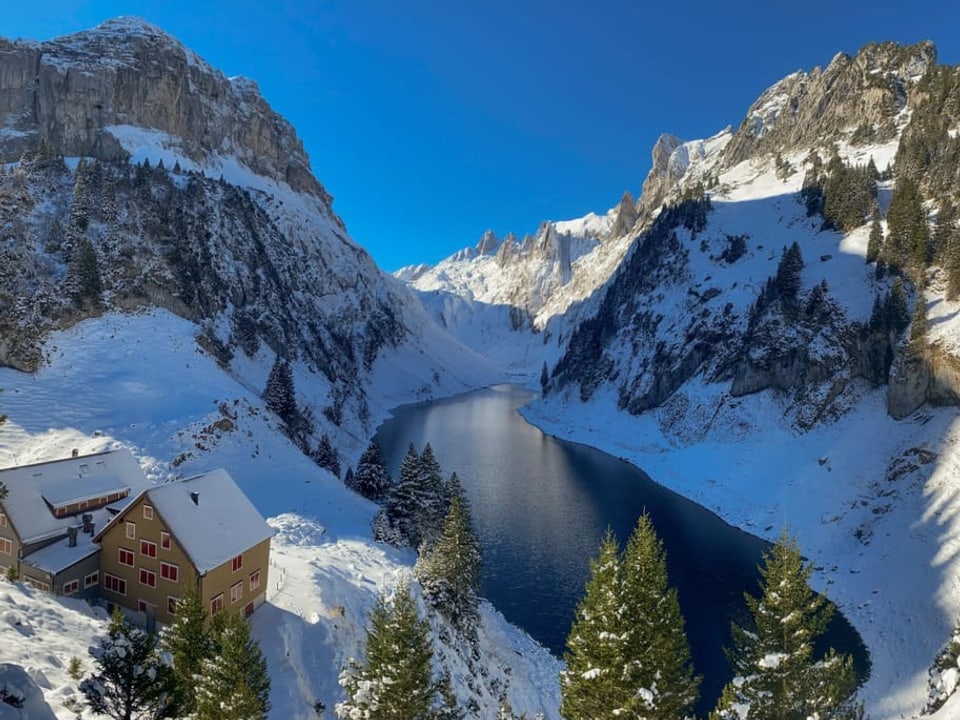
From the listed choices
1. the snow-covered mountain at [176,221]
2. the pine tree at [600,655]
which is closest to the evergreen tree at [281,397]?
the snow-covered mountain at [176,221]

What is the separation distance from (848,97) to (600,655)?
137 m

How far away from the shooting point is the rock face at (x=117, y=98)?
334ft

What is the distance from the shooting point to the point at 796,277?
257ft

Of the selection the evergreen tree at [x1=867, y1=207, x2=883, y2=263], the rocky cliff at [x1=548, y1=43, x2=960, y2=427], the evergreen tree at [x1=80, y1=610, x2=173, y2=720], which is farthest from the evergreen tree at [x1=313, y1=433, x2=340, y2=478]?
the evergreen tree at [x1=867, y1=207, x2=883, y2=263]

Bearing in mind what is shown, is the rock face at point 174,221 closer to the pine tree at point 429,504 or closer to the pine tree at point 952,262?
the pine tree at point 429,504

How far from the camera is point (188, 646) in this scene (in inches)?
648

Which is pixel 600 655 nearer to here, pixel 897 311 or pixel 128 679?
pixel 128 679

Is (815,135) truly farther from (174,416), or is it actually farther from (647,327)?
(174,416)

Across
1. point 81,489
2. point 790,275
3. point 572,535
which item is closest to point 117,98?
point 81,489

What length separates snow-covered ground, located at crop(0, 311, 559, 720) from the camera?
21.0 meters

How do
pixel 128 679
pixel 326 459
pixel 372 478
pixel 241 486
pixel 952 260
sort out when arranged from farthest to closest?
1. pixel 326 459
2. pixel 952 260
3. pixel 372 478
4. pixel 241 486
5. pixel 128 679

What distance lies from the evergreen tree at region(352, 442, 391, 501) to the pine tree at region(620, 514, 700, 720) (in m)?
42.3

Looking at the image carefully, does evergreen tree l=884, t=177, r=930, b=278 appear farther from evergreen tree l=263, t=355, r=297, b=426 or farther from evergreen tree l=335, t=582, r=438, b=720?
evergreen tree l=263, t=355, r=297, b=426

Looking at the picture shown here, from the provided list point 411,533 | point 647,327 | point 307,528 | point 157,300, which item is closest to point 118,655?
point 307,528
